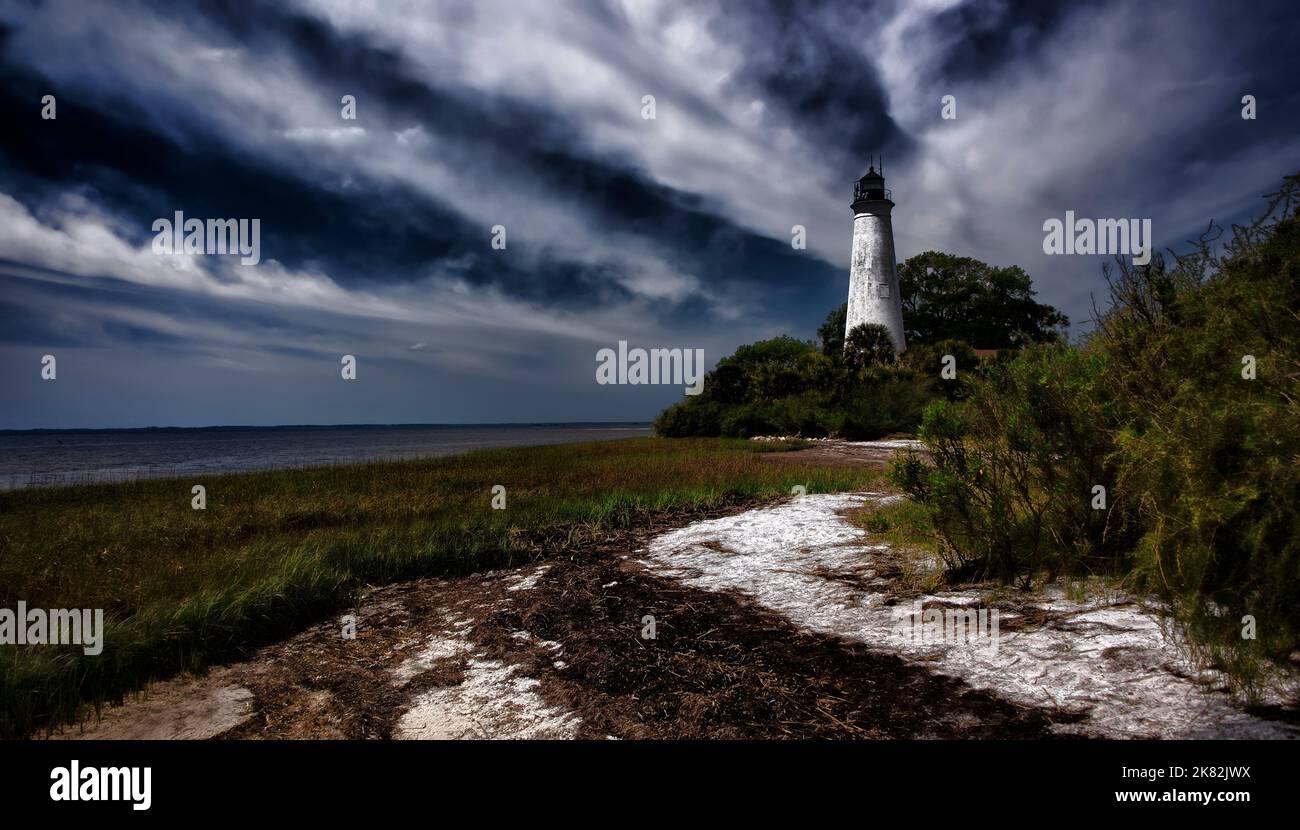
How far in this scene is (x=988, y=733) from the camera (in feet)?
8.20

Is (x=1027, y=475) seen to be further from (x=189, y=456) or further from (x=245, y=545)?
(x=189, y=456)

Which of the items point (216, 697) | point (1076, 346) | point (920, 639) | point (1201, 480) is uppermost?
point (1076, 346)

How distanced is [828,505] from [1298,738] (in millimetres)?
6828

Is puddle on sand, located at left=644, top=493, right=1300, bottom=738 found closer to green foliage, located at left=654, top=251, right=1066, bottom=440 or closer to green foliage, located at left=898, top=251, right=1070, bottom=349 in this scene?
green foliage, located at left=654, top=251, right=1066, bottom=440

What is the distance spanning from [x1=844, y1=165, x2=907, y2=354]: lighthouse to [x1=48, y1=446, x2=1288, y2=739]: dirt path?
42062 millimetres

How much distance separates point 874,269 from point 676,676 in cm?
4579

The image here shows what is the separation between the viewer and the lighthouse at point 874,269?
4375 centimetres

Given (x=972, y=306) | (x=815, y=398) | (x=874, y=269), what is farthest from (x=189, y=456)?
(x=972, y=306)

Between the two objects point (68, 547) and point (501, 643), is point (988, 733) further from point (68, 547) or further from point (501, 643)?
point (68, 547)

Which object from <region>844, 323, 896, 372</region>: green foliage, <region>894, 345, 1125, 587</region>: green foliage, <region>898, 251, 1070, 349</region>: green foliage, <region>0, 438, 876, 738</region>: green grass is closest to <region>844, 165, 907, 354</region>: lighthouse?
<region>844, 323, 896, 372</region>: green foliage

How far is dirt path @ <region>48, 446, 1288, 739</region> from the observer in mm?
2678

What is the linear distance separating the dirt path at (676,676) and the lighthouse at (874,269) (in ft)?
138

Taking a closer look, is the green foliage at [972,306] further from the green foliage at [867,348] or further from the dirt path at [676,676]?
the dirt path at [676,676]
